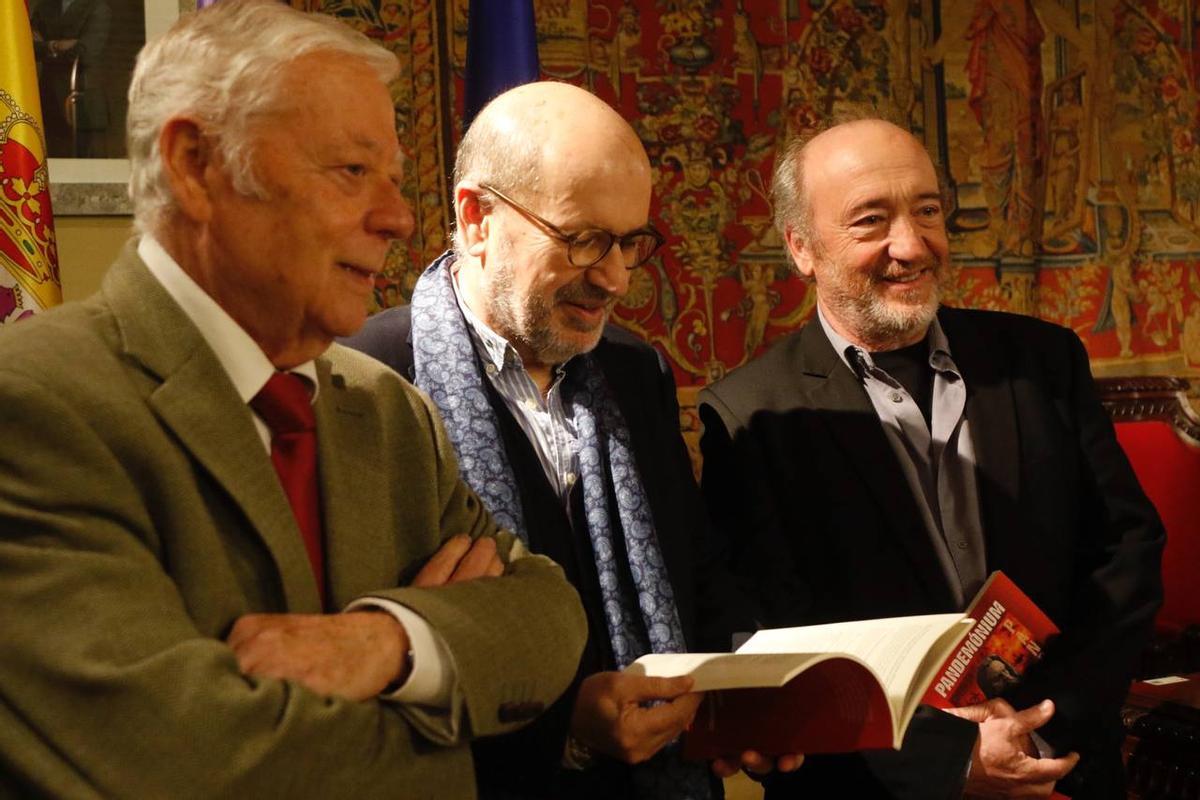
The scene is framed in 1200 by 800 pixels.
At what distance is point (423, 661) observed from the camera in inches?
56.3

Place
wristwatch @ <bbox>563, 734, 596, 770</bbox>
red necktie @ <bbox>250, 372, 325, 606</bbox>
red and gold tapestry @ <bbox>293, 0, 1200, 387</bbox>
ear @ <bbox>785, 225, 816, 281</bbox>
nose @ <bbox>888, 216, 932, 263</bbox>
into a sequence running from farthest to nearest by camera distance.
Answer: red and gold tapestry @ <bbox>293, 0, 1200, 387</bbox>, ear @ <bbox>785, 225, 816, 281</bbox>, nose @ <bbox>888, 216, 932, 263</bbox>, wristwatch @ <bbox>563, 734, 596, 770</bbox>, red necktie @ <bbox>250, 372, 325, 606</bbox>

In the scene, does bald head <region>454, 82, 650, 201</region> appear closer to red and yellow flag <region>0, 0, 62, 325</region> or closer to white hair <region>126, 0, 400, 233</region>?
white hair <region>126, 0, 400, 233</region>

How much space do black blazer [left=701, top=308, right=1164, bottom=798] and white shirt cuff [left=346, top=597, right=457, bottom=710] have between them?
1.14m

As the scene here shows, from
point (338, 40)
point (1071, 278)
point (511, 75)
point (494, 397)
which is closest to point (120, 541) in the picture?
point (338, 40)

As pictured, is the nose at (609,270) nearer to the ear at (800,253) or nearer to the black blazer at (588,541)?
the black blazer at (588,541)

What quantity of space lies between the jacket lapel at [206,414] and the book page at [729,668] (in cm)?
56

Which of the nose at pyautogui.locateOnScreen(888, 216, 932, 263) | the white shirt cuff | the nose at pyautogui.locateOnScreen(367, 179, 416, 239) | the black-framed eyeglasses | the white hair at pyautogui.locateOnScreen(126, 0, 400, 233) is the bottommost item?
the white shirt cuff

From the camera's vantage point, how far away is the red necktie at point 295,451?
1.51m

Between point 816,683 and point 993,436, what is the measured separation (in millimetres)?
1030

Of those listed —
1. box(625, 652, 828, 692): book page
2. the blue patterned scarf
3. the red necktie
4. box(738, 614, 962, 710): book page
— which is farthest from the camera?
the blue patterned scarf

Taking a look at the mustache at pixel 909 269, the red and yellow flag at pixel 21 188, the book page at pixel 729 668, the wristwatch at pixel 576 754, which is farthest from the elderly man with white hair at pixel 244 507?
the mustache at pixel 909 269

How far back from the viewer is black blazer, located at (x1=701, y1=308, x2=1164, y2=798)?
2.54m

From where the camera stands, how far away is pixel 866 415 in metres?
2.69

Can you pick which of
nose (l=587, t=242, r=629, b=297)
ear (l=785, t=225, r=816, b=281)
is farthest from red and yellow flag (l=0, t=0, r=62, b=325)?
ear (l=785, t=225, r=816, b=281)
